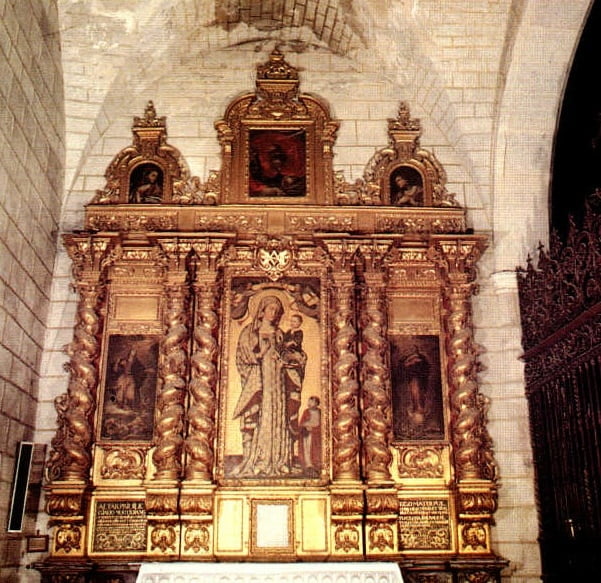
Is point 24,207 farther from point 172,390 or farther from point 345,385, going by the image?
point 345,385

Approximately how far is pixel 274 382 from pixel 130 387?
1469 mm

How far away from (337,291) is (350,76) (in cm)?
282

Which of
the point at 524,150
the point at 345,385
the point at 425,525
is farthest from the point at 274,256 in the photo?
the point at 425,525

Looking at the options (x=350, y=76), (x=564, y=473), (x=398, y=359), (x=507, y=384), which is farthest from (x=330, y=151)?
(x=564, y=473)

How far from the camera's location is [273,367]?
27.0 feet

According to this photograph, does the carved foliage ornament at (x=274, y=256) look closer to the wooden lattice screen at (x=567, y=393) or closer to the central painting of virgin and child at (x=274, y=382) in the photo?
the central painting of virgin and child at (x=274, y=382)


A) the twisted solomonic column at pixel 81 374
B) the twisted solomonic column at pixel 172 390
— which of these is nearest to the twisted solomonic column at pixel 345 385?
the twisted solomonic column at pixel 172 390

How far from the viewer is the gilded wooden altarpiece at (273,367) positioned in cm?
766

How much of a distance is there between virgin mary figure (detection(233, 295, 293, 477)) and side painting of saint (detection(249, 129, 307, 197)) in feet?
4.27

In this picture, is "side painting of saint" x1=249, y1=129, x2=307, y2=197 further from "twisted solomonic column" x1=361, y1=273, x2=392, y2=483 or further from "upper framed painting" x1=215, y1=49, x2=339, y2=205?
"twisted solomonic column" x1=361, y1=273, x2=392, y2=483

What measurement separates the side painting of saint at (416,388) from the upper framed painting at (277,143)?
74.1 inches

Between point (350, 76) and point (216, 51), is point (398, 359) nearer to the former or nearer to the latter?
point (350, 76)

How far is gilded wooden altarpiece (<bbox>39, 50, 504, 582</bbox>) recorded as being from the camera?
25.1 feet

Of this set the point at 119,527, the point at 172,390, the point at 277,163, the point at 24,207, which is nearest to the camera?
the point at 24,207
